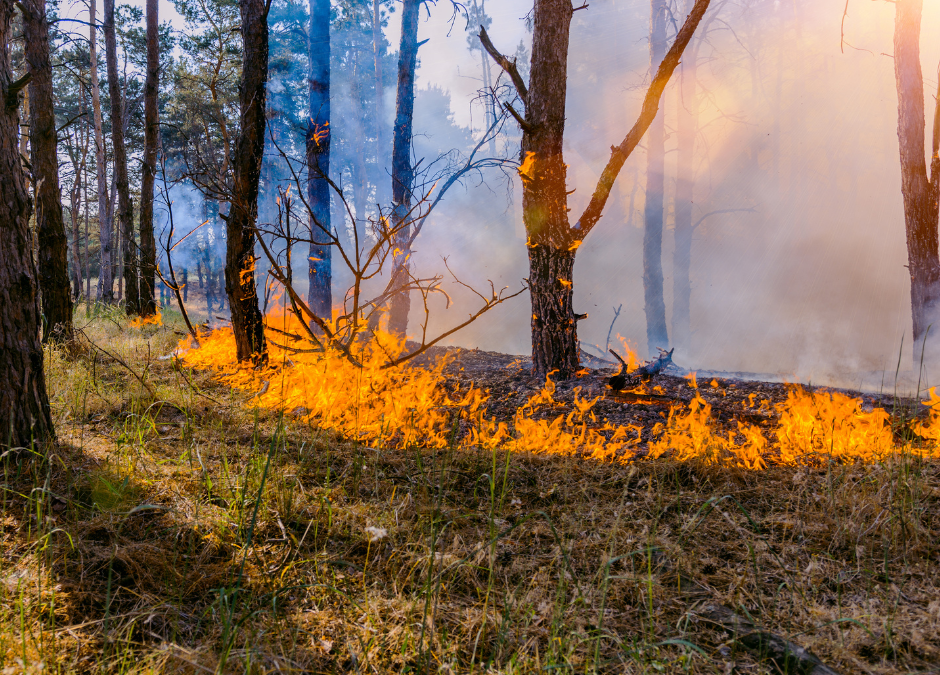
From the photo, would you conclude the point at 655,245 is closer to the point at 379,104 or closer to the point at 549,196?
the point at 549,196

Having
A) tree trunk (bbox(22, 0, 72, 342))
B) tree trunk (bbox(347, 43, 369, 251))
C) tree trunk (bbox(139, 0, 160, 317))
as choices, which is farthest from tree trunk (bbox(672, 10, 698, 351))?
tree trunk (bbox(22, 0, 72, 342))

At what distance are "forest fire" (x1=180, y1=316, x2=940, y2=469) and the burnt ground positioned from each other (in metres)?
0.04

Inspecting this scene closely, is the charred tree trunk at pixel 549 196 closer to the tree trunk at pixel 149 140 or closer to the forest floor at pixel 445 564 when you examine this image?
the forest floor at pixel 445 564

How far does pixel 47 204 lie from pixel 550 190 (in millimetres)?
6268

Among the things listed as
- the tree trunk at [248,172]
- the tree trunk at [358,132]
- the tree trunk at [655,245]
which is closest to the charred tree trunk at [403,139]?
the tree trunk at [248,172]

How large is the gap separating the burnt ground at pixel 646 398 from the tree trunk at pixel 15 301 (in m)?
3.18

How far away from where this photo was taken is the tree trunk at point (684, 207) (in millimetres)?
17109

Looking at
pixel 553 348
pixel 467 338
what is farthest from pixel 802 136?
pixel 553 348

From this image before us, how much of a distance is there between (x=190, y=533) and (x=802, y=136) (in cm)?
3382

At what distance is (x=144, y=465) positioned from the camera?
9.30 feet

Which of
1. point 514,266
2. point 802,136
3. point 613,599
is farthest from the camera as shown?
point 514,266

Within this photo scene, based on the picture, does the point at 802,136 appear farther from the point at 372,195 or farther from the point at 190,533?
the point at 190,533

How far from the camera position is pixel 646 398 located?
4.51 meters

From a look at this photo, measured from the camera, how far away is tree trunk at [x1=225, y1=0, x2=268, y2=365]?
17.7ft
